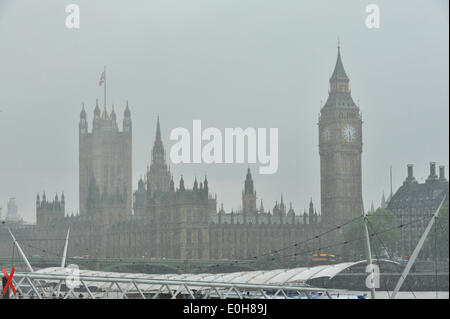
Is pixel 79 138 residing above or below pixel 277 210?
above

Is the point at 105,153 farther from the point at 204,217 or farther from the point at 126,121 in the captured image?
the point at 204,217

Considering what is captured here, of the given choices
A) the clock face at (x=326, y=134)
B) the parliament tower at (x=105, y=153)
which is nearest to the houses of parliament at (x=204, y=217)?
the clock face at (x=326, y=134)

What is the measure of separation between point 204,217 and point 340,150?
1749cm

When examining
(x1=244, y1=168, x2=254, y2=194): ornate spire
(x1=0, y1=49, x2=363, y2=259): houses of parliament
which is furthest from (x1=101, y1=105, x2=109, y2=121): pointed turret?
(x1=244, y1=168, x2=254, y2=194): ornate spire

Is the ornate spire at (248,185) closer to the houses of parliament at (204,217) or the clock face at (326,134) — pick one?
the houses of parliament at (204,217)

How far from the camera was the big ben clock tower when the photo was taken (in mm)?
101562

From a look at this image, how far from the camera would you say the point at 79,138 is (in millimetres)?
137375

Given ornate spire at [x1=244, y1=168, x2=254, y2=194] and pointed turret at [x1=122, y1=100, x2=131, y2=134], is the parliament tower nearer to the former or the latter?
pointed turret at [x1=122, y1=100, x2=131, y2=134]

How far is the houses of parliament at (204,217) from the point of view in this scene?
9356cm

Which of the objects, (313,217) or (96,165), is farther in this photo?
(96,165)

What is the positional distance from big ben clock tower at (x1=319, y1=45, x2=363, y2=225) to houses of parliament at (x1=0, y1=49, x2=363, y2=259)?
0.10 m

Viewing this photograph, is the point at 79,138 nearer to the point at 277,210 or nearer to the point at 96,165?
the point at 96,165
